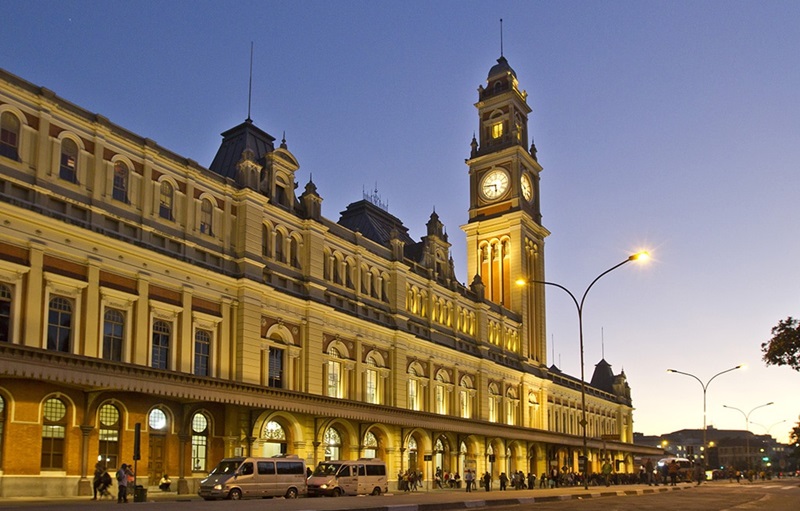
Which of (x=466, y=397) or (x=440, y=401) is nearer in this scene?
(x=440, y=401)

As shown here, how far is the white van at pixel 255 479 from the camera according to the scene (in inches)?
1286

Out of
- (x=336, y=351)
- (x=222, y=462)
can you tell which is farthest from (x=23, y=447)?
(x=336, y=351)

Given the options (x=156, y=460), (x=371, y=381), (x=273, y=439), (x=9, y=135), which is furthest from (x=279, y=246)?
(x=9, y=135)

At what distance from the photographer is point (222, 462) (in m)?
34.1

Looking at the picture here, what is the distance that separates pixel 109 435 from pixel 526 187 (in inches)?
2189

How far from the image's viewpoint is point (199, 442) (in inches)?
1483

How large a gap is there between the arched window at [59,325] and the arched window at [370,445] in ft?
70.6

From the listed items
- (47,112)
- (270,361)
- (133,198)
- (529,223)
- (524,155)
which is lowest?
(270,361)

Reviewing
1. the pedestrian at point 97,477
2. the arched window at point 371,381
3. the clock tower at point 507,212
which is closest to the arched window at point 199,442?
the pedestrian at point 97,477

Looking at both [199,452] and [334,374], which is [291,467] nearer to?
[199,452]

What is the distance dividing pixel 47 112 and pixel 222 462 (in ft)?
51.6

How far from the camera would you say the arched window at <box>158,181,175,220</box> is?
38812 millimetres

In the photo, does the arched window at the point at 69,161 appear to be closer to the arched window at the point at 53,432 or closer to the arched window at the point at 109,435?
the arched window at the point at 53,432

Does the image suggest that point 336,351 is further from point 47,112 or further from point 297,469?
point 47,112
